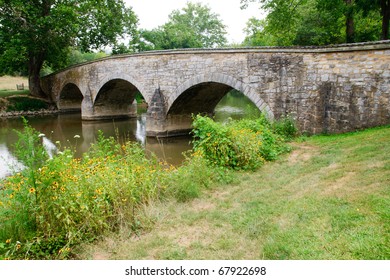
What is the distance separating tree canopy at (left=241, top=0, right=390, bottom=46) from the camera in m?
11.0

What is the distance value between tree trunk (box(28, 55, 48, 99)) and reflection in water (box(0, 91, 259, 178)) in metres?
5.09

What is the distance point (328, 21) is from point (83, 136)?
46.4 ft

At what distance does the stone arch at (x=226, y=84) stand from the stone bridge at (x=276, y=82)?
0.11ft

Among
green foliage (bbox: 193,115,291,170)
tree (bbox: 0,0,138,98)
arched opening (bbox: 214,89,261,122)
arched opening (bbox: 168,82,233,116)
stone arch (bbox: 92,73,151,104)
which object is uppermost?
tree (bbox: 0,0,138,98)

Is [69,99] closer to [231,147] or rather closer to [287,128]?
[287,128]

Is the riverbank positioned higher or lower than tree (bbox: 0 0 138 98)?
lower

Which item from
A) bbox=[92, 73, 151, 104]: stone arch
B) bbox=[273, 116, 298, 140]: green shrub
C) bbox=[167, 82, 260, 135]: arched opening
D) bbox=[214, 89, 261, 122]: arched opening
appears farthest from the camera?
bbox=[92, 73, 151, 104]: stone arch

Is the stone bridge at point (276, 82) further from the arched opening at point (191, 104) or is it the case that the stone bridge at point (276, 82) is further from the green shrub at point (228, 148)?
the green shrub at point (228, 148)

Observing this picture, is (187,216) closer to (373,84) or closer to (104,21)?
(373,84)

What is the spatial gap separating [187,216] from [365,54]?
6.74 metres

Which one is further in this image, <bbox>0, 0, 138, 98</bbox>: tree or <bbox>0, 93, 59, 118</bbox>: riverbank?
<bbox>0, 93, 59, 118</bbox>: riverbank

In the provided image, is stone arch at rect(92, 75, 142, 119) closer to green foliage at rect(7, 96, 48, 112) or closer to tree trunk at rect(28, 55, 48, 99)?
green foliage at rect(7, 96, 48, 112)

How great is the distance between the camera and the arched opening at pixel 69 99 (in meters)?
26.6

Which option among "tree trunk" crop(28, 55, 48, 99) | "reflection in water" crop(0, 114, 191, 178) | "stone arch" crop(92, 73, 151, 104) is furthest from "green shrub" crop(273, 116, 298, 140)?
"tree trunk" crop(28, 55, 48, 99)
